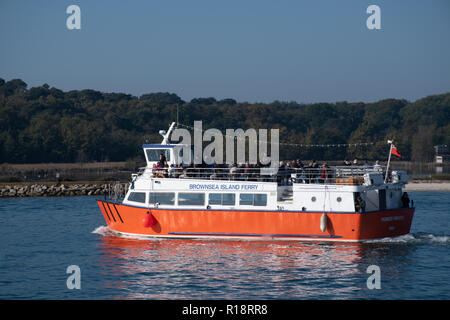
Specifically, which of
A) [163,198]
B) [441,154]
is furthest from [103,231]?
[441,154]

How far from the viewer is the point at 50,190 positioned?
Result: 62906 mm

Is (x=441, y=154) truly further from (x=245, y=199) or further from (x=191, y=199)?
(x=191, y=199)

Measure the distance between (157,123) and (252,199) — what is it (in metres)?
91.3

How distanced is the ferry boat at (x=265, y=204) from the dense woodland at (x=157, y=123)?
36.2m

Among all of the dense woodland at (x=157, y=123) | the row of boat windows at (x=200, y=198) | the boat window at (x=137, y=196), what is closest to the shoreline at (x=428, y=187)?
the dense woodland at (x=157, y=123)

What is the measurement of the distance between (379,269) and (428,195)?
4180 cm

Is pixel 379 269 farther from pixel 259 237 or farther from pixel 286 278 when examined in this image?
pixel 259 237

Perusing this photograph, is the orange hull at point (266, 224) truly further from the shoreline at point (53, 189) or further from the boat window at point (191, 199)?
the shoreline at point (53, 189)

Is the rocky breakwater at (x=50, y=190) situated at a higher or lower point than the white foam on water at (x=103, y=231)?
higher

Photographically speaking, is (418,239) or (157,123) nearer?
(418,239)

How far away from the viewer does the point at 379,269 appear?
24.8 meters

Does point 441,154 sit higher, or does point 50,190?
point 441,154

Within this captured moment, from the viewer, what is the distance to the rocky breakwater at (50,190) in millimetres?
61500

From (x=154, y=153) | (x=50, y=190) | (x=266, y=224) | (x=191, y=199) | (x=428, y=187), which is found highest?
(x=154, y=153)
